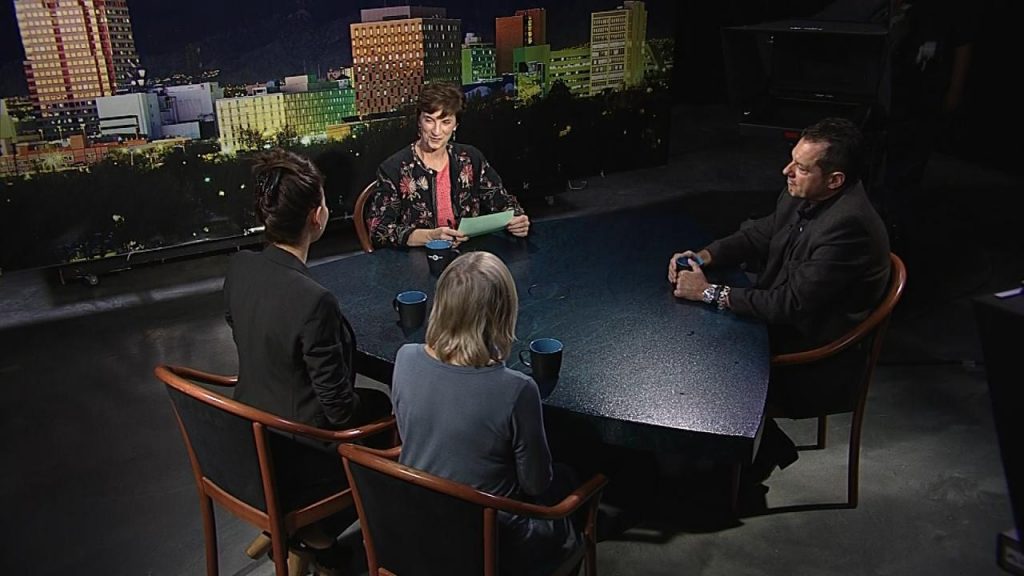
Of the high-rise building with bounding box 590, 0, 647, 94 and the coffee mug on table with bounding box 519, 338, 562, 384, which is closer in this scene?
the coffee mug on table with bounding box 519, 338, 562, 384

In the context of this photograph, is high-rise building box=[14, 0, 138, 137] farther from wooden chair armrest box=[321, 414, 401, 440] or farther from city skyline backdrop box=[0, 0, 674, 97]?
wooden chair armrest box=[321, 414, 401, 440]

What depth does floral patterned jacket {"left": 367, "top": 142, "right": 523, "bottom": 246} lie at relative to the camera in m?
3.32

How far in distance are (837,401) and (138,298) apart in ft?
12.4

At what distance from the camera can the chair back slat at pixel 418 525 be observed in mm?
1707

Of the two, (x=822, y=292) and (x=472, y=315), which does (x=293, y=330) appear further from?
(x=822, y=292)

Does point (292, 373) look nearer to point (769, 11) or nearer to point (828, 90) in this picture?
point (828, 90)

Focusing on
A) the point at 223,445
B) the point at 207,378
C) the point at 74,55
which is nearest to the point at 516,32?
the point at 74,55

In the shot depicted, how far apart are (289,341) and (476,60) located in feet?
13.1

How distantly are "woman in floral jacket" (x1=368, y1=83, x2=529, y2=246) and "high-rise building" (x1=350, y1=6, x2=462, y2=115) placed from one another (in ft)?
6.34

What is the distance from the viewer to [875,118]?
14.4ft

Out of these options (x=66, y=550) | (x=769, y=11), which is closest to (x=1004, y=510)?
(x=66, y=550)

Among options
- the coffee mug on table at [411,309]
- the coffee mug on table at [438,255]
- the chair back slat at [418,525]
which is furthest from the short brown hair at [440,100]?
the chair back slat at [418,525]

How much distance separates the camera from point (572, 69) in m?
6.13

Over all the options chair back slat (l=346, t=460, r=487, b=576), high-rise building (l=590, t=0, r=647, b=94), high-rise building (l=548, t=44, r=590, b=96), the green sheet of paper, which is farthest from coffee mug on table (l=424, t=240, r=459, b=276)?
high-rise building (l=590, t=0, r=647, b=94)
